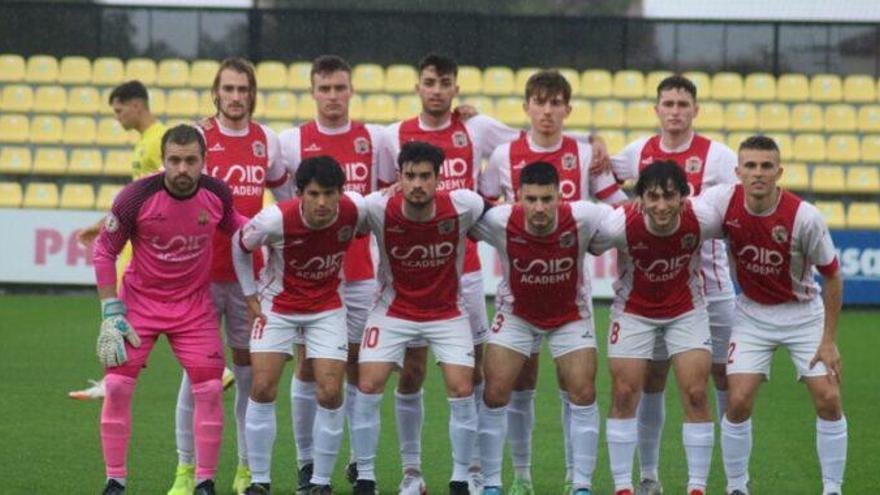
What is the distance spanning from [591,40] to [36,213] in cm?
724

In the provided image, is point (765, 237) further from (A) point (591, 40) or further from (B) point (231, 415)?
(A) point (591, 40)

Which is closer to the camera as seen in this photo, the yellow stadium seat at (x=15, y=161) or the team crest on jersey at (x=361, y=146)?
the team crest on jersey at (x=361, y=146)

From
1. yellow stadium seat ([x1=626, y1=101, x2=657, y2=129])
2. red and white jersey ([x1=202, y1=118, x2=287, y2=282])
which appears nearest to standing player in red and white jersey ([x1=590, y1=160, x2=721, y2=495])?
red and white jersey ([x1=202, y1=118, x2=287, y2=282])

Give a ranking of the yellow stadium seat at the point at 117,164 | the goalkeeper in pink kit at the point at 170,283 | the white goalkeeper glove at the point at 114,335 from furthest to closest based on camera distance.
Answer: the yellow stadium seat at the point at 117,164
the goalkeeper in pink kit at the point at 170,283
the white goalkeeper glove at the point at 114,335

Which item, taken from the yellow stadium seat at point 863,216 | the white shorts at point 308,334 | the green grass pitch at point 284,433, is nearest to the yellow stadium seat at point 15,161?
the green grass pitch at point 284,433

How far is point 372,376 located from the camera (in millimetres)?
→ 8312

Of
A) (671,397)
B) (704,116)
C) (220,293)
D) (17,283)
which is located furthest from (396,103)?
(220,293)

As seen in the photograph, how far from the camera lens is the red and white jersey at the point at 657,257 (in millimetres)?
8211

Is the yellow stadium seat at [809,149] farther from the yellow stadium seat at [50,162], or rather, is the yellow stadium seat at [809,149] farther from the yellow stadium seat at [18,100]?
the yellow stadium seat at [18,100]

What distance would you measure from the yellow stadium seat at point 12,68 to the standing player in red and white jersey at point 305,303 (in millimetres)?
13445

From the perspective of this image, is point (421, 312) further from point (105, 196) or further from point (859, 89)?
point (859, 89)

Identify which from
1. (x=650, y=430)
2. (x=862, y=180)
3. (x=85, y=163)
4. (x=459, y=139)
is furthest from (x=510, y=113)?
(x=650, y=430)

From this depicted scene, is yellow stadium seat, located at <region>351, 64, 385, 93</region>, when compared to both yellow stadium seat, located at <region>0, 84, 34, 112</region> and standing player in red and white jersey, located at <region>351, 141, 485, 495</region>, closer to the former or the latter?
yellow stadium seat, located at <region>0, 84, 34, 112</region>

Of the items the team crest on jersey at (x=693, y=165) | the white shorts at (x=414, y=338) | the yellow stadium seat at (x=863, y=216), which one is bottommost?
the white shorts at (x=414, y=338)
